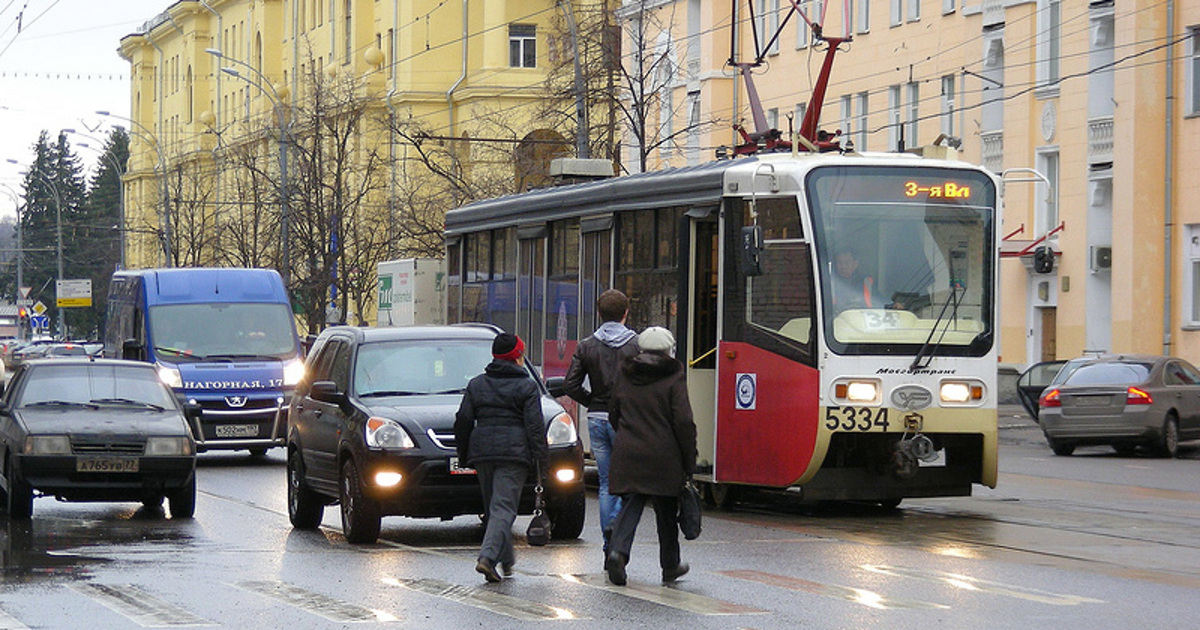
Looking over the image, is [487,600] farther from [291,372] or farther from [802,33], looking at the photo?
[802,33]

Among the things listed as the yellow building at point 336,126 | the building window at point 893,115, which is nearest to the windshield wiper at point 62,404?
the yellow building at point 336,126

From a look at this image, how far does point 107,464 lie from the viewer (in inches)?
723

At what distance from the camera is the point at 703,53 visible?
201 feet

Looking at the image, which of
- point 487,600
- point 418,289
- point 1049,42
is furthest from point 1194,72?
point 487,600

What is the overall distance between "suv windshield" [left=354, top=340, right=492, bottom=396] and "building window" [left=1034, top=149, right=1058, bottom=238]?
29.2 meters

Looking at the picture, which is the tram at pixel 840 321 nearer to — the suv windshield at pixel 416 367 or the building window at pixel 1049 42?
the suv windshield at pixel 416 367

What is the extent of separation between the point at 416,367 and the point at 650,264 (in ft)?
12.2

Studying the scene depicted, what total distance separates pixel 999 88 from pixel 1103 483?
23.6 metres

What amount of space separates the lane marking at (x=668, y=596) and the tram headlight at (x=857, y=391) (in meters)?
4.79

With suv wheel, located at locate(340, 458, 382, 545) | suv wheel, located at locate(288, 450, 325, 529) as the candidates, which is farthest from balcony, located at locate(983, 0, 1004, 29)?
suv wheel, located at locate(340, 458, 382, 545)

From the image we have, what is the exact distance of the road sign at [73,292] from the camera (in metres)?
89.9

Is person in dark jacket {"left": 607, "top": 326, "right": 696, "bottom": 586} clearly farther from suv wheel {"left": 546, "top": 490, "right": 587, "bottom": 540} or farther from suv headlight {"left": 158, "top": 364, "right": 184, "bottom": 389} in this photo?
suv headlight {"left": 158, "top": 364, "right": 184, "bottom": 389}

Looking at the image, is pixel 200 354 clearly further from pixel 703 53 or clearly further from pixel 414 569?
pixel 703 53

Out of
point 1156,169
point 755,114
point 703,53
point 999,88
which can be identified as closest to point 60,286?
point 703,53
